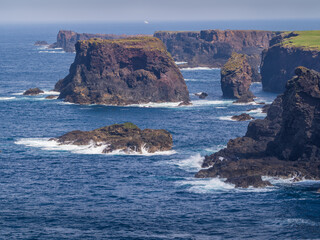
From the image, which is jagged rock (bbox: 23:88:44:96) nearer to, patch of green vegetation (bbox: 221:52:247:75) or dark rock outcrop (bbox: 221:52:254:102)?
dark rock outcrop (bbox: 221:52:254:102)

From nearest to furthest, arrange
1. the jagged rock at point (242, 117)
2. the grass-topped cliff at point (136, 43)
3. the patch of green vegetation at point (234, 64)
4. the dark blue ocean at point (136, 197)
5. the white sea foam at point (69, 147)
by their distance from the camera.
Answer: the dark blue ocean at point (136, 197) → the white sea foam at point (69, 147) → the jagged rock at point (242, 117) → the grass-topped cliff at point (136, 43) → the patch of green vegetation at point (234, 64)

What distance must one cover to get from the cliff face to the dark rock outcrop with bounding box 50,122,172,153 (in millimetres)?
50741

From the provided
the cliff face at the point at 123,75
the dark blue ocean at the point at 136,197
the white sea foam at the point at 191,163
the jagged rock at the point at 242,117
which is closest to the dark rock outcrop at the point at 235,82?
the cliff face at the point at 123,75

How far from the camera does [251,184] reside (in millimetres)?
92875

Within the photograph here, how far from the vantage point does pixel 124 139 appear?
390 feet

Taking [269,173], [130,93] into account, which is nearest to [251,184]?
[269,173]

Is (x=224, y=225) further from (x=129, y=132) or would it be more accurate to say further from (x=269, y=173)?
(x=129, y=132)

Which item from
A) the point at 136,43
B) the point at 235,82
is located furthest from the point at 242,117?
the point at 136,43

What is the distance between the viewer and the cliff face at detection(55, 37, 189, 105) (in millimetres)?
176375

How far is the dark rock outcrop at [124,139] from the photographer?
116812mm

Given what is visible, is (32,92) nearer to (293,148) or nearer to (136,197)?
(136,197)

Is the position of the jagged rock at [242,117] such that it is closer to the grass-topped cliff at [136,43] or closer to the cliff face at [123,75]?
the cliff face at [123,75]

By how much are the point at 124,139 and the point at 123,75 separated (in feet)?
208

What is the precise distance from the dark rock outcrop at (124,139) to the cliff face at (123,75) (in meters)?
50.7
